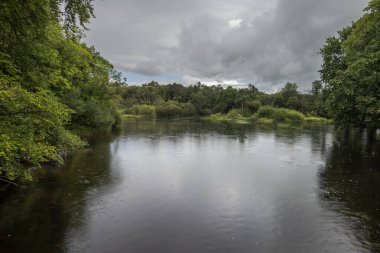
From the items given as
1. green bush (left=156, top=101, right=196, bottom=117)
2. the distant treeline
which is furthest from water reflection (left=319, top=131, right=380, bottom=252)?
green bush (left=156, top=101, right=196, bottom=117)

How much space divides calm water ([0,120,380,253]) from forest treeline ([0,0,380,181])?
86.4 inches

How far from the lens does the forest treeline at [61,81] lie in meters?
8.46

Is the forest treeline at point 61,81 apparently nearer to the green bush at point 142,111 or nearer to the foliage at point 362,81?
the foliage at point 362,81

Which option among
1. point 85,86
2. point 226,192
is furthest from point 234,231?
point 85,86

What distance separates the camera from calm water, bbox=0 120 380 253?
10828 mm

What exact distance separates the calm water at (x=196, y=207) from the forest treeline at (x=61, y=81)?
219cm

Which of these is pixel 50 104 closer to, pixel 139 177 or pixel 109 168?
pixel 139 177

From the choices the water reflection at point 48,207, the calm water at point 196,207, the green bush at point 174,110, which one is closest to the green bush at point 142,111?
the green bush at point 174,110

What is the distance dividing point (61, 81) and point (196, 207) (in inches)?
564

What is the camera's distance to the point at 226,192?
16953 mm

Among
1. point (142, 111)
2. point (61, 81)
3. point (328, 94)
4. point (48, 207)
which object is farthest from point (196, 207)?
point (142, 111)

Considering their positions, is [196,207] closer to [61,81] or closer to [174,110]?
[61,81]

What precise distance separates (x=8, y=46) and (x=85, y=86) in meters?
25.0

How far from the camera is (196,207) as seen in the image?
14508 mm
